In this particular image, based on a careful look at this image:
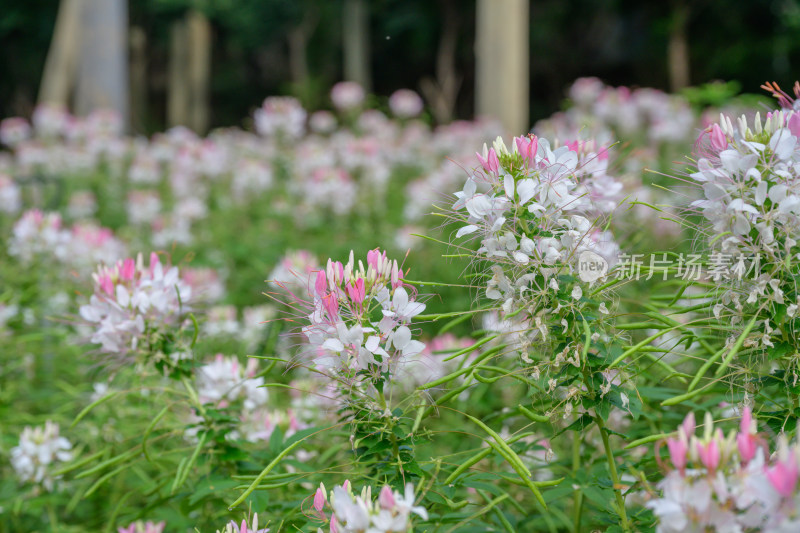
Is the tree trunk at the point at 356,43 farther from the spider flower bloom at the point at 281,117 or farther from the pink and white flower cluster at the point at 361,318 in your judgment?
the pink and white flower cluster at the point at 361,318

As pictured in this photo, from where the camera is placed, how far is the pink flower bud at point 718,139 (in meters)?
1.14

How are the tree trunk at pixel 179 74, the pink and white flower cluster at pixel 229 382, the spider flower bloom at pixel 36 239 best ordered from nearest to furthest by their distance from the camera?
1. the pink and white flower cluster at pixel 229 382
2. the spider flower bloom at pixel 36 239
3. the tree trunk at pixel 179 74

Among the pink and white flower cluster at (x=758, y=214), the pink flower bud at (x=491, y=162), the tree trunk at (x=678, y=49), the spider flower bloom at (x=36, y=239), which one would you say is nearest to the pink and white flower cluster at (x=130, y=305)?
the pink flower bud at (x=491, y=162)

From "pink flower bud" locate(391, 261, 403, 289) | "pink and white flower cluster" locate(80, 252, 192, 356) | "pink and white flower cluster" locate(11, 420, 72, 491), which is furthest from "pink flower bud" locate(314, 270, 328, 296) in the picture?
"pink and white flower cluster" locate(11, 420, 72, 491)

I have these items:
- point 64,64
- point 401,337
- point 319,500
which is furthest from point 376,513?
point 64,64

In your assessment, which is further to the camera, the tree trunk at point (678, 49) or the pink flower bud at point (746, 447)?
the tree trunk at point (678, 49)

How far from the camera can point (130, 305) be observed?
60.6 inches

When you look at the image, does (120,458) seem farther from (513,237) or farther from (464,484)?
(513,237)

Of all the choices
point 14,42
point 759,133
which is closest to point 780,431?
point 759,133

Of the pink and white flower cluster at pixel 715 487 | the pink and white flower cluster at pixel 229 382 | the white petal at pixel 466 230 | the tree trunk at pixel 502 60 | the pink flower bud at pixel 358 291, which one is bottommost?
the pink and white flower cluster at pixel 229 382

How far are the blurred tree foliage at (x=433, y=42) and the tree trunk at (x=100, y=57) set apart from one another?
15.9 ft

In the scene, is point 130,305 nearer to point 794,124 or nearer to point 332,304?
point 332,304

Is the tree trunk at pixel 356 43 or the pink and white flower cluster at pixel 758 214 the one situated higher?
the tree trunk at pixel 356 43

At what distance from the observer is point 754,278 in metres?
1.10
